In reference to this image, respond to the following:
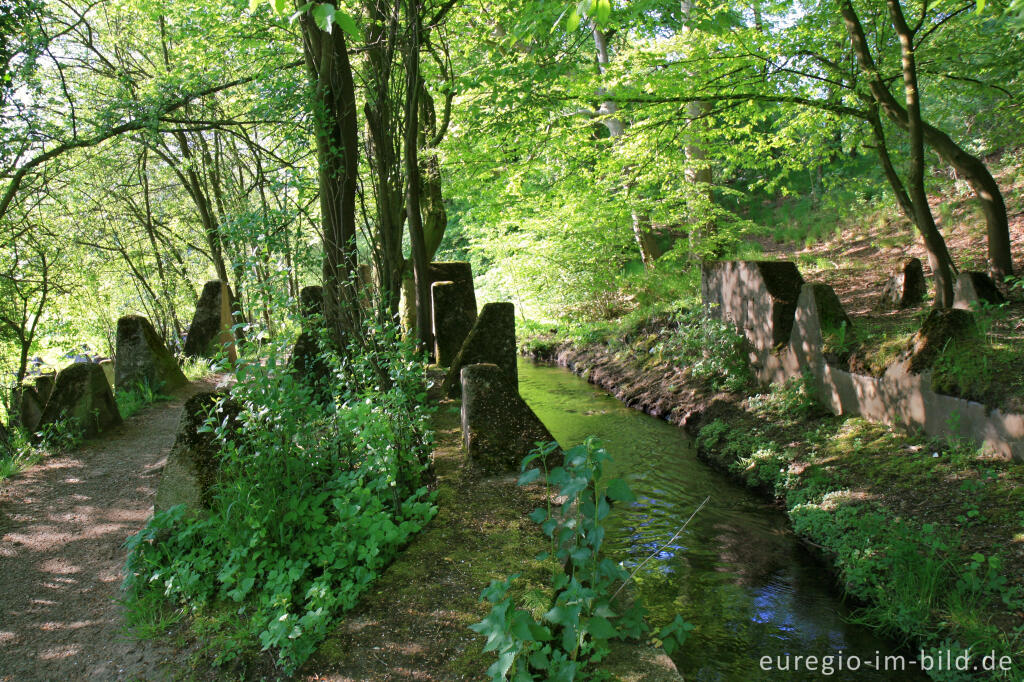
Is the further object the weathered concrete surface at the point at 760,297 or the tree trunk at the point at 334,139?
the weathered concrete surface at the point at 760,297

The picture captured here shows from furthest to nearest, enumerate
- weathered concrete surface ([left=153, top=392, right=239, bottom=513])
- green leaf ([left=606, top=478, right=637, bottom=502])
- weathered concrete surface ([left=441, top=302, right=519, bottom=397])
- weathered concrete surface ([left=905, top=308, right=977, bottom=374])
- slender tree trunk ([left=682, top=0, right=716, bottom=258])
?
slender tree trunk ([left=682, top=0, right=716, bottom=258]) → weathered concrete surface ([left=441, top=302, right=519, bottom=397]) → weathered concrete surface ([left=905, top=308, right=977, bottom=374]) → weathered concrete surface ([left=153, top=392, right=239, bottom=513]) → green leaf ([left=606, top=478, right=637, bottom=502])

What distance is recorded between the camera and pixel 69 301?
35.6 feet

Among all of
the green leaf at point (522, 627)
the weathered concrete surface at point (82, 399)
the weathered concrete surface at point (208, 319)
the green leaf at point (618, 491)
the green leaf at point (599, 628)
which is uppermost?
the weathered concrete surface at point (208, 319)

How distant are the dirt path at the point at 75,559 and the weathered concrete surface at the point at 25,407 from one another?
1423 mm

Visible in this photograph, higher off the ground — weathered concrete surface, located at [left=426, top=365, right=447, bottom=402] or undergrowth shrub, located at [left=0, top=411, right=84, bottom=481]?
weathered concrete surface, located at [left=426, top=365, right=447, bottom=402]

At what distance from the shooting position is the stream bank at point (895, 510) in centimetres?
366

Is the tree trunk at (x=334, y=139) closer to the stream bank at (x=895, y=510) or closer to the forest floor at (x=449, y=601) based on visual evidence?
Answer: the forest floor at (x=449, y=601)

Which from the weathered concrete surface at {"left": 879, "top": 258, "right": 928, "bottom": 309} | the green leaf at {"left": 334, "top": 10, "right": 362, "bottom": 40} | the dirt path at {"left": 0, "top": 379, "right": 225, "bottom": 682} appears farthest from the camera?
the weathered concrete surface at {"left": 879, "top": 258, "right": 928, "bottom": 309}

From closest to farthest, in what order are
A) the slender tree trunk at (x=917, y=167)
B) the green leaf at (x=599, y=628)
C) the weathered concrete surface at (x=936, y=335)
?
the green leaf at (x=599, y=628)
the weathered concrete surface at (x=936, y=335)
the slender tree trunk at (x=917, y=167)

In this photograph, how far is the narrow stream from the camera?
3.65m

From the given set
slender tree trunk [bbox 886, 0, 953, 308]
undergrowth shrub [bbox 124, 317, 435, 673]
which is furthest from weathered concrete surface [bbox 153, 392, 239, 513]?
slender tree trunk [bbox 886, 0, 953, 308]

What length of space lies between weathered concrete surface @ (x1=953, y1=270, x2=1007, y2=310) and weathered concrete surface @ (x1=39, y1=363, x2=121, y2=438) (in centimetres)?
996

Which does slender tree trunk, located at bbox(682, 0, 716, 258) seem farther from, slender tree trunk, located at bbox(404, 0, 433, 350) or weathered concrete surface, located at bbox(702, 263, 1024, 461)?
slender tree trunk, located at bbox(404, 0, 433, 350)

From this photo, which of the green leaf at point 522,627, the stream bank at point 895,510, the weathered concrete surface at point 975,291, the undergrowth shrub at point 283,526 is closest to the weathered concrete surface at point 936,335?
the stream bank at point 895,510
